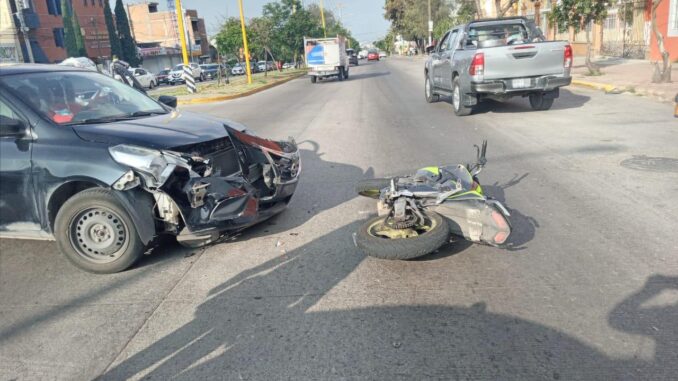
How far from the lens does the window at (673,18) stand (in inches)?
836

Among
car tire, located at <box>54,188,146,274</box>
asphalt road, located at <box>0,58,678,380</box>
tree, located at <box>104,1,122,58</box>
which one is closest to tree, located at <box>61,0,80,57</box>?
tree, located at <box>104,1,122,58</box>

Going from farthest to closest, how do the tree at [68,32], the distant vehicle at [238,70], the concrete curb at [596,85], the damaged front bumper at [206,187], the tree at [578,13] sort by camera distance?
the distant vehicle at [238,70] → the tree at [68,32] → the tree at [578,13] → the concrete curb at [596,85] → the damaged front bumper at [206,187]

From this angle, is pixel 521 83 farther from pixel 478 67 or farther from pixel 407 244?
pixel 407 244

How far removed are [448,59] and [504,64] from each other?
1.90 m

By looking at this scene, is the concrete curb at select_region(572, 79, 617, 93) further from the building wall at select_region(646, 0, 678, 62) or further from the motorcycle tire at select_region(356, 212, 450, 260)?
the motorcycle tire at select_region(356, 212, 450, 260)

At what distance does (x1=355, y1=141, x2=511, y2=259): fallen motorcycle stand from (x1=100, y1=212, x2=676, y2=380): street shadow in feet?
1.29

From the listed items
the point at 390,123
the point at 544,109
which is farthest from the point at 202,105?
the point at 544,109

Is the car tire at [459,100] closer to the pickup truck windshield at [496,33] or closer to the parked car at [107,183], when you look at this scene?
the pickup truck windshield at [496,33]

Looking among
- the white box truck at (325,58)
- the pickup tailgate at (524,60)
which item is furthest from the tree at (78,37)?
the pickup tailgate at (524,60)

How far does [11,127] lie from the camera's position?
4465 mm

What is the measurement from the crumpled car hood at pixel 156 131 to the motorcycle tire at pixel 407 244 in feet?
5.72

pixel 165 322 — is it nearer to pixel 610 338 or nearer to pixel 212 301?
pixel 212 301

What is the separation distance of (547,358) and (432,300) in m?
0.89

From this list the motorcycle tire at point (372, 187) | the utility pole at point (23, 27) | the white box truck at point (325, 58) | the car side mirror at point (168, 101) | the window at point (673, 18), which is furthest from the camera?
the utility pole at point (23, 27)
